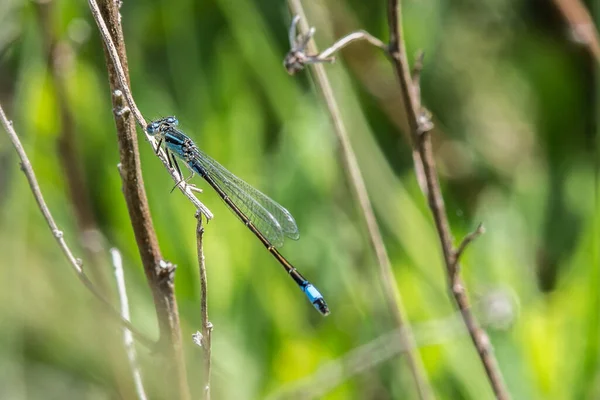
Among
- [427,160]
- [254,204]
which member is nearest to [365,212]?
[427,160]

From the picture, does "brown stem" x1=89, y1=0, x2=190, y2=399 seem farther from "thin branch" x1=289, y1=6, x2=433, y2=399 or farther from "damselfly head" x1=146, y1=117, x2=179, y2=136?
"damselfly head" x1=146, y1=117, x2=179, y2=136

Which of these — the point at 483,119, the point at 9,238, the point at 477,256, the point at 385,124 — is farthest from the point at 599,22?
the point at 9,238

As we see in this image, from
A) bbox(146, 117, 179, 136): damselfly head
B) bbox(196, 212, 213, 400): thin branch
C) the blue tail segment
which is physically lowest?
bbox(196, 212, 213, 400): thin branch

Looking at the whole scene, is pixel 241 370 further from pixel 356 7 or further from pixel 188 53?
pixel 356 7

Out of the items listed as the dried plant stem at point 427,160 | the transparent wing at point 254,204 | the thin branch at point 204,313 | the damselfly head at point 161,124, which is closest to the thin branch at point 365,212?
the dried plant stem at point 427,160

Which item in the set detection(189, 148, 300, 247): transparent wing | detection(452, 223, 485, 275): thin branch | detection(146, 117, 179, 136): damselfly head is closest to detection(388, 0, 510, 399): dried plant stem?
detection(452, 223, 485, 275): thin branch

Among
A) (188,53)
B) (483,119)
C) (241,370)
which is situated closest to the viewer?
(241,370)

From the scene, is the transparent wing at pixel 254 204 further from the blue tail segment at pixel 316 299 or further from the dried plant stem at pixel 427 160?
the dried plant stem at pixel 427 160
